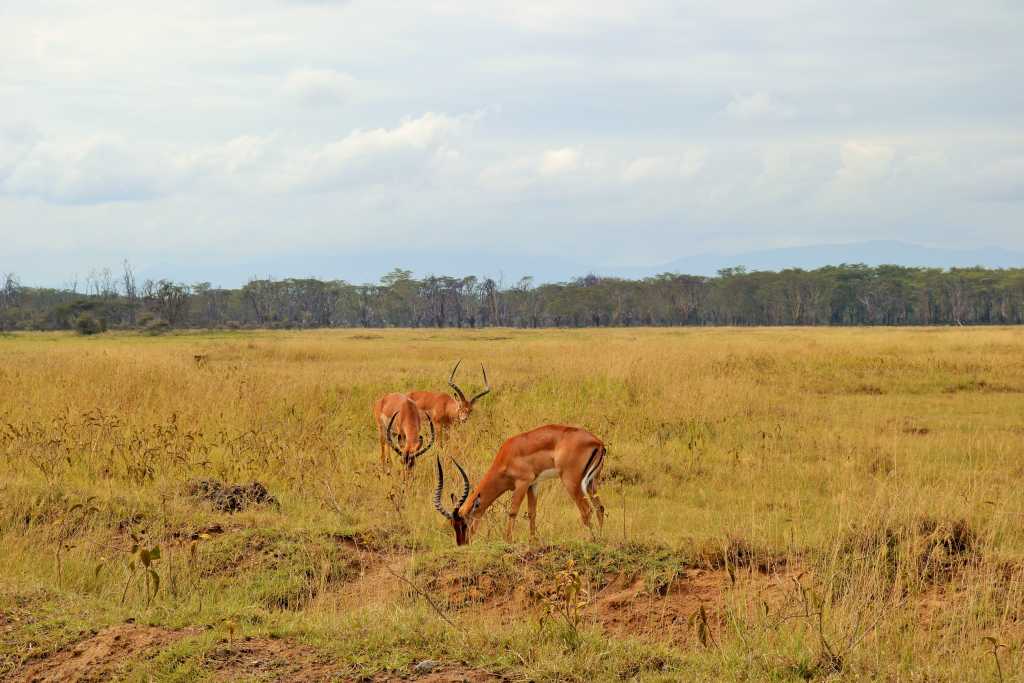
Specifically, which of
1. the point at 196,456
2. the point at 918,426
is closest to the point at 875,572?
the point at 196,456

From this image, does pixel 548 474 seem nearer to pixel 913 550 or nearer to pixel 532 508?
pixel 532 508

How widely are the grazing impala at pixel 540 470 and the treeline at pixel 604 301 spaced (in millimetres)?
67526

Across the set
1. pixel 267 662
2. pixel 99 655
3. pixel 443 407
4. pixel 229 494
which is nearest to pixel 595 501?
pixel 229 494

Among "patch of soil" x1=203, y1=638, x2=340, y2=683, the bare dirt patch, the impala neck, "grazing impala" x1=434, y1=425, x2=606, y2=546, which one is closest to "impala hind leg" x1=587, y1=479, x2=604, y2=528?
"grazing impala" x1=434, y1=425, x2=606, y2=546

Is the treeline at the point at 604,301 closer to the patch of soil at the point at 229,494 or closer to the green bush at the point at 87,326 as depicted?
the green bush at the point at 87,326

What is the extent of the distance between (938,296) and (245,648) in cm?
8434

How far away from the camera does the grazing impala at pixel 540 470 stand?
7.43 metres

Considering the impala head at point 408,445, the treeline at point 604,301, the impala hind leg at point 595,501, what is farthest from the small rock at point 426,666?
the treeline at point 604,301

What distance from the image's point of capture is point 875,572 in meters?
5.77

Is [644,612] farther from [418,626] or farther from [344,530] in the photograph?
[344,530]

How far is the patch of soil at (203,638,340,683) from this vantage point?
453 cm

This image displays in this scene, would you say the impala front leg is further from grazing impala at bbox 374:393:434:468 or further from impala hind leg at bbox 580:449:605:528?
grazing impala at bbox 374:393:434:468

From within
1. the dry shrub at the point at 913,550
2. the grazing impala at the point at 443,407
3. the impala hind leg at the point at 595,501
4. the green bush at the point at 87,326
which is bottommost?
the dry shrub at the point at 913,550

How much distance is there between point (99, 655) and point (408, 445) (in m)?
5.62
